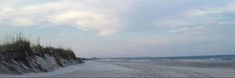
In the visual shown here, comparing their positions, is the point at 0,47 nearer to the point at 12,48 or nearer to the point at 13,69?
the point at 12,48

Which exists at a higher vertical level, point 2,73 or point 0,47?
point 0,47

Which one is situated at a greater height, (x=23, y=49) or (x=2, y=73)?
(x=23, y=49)

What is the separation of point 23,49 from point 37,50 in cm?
289

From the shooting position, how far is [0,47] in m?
12.2

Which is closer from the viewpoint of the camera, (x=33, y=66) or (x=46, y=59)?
(x=33, y=66)

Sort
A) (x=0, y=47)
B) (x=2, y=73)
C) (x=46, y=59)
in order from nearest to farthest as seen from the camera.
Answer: (x=2, y=73) → (x=0, y=47) → (x=46, y=59)

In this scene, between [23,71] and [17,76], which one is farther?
[23,71]

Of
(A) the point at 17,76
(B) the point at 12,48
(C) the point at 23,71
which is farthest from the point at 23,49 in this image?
(A) the point at 17,76

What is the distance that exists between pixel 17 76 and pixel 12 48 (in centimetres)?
227

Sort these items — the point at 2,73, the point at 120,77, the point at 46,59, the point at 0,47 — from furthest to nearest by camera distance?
the point at 46,59 → the point at 0,47 → the point at 120,77 → the point at 2,73

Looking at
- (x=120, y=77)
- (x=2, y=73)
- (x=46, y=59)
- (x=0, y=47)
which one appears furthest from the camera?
(x=46, y=59)

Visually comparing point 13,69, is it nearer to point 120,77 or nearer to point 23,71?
point 23,71

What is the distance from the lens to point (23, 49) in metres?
12.9

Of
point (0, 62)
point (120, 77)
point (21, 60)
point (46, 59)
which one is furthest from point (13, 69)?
point (46, 59)
